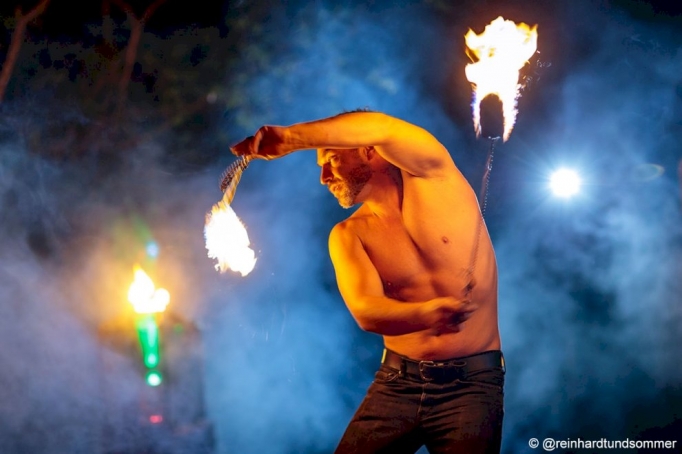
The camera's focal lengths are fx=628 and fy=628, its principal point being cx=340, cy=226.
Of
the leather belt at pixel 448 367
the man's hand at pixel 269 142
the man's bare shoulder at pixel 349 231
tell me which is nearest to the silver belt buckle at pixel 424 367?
the leather belt at pixel 448 367

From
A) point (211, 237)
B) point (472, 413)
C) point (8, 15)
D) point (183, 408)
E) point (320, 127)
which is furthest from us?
point (8, 15)

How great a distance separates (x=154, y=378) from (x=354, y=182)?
2918 mm

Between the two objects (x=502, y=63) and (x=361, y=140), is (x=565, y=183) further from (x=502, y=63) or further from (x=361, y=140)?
(x=361, y=140)

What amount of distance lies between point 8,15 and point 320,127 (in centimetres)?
466

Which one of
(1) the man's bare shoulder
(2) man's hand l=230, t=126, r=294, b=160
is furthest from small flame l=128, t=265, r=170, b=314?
(2) man's hand l=230, t=126, r=294, b=160

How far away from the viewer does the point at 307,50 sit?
5.88 m

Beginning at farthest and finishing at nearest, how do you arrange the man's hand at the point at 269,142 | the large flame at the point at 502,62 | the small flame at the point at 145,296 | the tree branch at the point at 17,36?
the tree branch at the point at 17,36
the small flame at the point at 145,296
the large flame at the point at 502,62
the man's hand at the point at 269,142

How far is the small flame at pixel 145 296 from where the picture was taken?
16.8 feet

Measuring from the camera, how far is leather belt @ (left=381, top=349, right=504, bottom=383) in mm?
2826

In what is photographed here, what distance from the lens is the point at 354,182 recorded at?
3.07 m

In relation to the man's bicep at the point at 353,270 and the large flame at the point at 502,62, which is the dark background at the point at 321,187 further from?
the man's bicep at the point at 353,270

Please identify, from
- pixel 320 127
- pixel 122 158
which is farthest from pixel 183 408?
pixel 320 127

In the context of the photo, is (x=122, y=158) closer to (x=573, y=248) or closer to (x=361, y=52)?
(x=361, y=52)

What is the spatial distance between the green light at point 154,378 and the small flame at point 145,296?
19.1 inches
